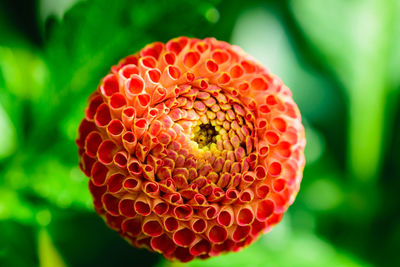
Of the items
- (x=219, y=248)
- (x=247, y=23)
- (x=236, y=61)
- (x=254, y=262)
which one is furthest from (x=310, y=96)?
(x=219, y=248)

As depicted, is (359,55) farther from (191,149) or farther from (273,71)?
(191,149)

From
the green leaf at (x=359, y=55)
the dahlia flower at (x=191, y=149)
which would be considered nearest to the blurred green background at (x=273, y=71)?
the green leaf at (x=359, y=55)

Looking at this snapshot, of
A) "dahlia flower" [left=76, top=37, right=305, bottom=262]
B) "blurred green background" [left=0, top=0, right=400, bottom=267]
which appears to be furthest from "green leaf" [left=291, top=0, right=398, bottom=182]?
"dahlia flower" [left=76, top=37, right=305, bottom=262]

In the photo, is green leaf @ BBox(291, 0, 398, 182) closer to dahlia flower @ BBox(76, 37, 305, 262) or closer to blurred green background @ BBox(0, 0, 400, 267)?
blurred green background @ BBox(0, 0, 400, 267)

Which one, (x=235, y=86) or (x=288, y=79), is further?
(x=288, y=79)

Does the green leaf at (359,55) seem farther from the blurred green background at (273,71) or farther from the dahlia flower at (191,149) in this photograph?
the dahlia flower at (191,149)

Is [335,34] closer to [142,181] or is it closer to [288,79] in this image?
[288,79]
